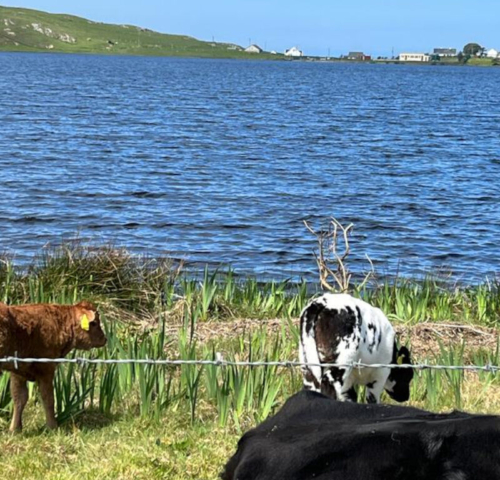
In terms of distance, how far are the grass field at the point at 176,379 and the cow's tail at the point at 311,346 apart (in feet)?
1.02

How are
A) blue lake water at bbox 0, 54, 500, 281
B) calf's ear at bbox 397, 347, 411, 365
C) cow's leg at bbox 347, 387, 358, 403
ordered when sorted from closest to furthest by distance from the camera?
1. cow's leg at bbox 347, 387, 358, 403
2. calf's ear at bbox 397, 347, 411, 365
3. blue lake water at bbox 0, 54, 500, 281

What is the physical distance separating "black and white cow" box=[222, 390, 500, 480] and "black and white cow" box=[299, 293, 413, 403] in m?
3.00

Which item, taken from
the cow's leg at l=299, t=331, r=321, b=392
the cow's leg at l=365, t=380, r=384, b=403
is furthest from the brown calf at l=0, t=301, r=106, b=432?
the cow's leg at l=365, t=380, r=384, b=403

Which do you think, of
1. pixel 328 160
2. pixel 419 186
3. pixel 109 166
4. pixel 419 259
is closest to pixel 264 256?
pixel 419 259

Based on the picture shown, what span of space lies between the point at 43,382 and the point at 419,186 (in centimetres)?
2529

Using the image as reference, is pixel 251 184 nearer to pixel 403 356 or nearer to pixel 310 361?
pixel 403 356

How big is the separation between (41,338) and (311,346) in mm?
1786

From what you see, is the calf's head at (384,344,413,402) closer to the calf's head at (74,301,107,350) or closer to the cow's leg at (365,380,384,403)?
the cow's leg at (365,380,384,403)

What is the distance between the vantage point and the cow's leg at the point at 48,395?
21.9ft

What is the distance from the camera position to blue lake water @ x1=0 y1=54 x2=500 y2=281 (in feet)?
A: 68.4

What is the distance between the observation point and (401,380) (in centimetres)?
735

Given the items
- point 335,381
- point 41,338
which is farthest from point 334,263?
point 41,338

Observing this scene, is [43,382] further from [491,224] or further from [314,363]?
[491,224]

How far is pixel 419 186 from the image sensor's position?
30969 mm
